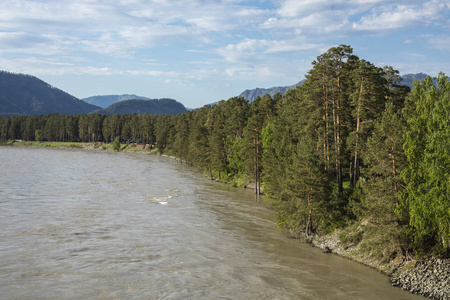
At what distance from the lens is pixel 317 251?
35438 millimetres

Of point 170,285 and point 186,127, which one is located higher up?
point 186,127

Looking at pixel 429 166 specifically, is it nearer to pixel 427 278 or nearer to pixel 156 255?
pixel 427 278

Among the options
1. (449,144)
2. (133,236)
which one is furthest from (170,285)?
(449,144)

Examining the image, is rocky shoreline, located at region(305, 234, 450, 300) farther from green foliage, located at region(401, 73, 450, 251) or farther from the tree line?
green foliage, located at region(401, 73, 450, 251)

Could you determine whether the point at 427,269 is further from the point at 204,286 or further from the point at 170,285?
the point at 170,285

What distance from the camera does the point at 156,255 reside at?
3169 cm

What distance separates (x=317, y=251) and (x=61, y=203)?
33705 mm

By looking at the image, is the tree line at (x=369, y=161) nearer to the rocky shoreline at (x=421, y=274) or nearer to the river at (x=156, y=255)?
the rocky shoreline at (x=421, y=274)

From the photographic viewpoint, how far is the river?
2523 cm

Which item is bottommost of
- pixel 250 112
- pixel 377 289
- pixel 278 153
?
pixel 377 289

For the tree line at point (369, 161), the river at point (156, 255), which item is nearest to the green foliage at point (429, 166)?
the tree line at point (369, 161)

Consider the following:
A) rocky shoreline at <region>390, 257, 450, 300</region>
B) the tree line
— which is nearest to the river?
rocky shoreline at <region>390, 257, 450, 300</region>

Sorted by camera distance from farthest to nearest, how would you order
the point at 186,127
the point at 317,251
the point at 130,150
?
the point at 130,150 < the point at 186,127 < the point at 317,251

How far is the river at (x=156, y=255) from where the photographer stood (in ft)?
82.8
